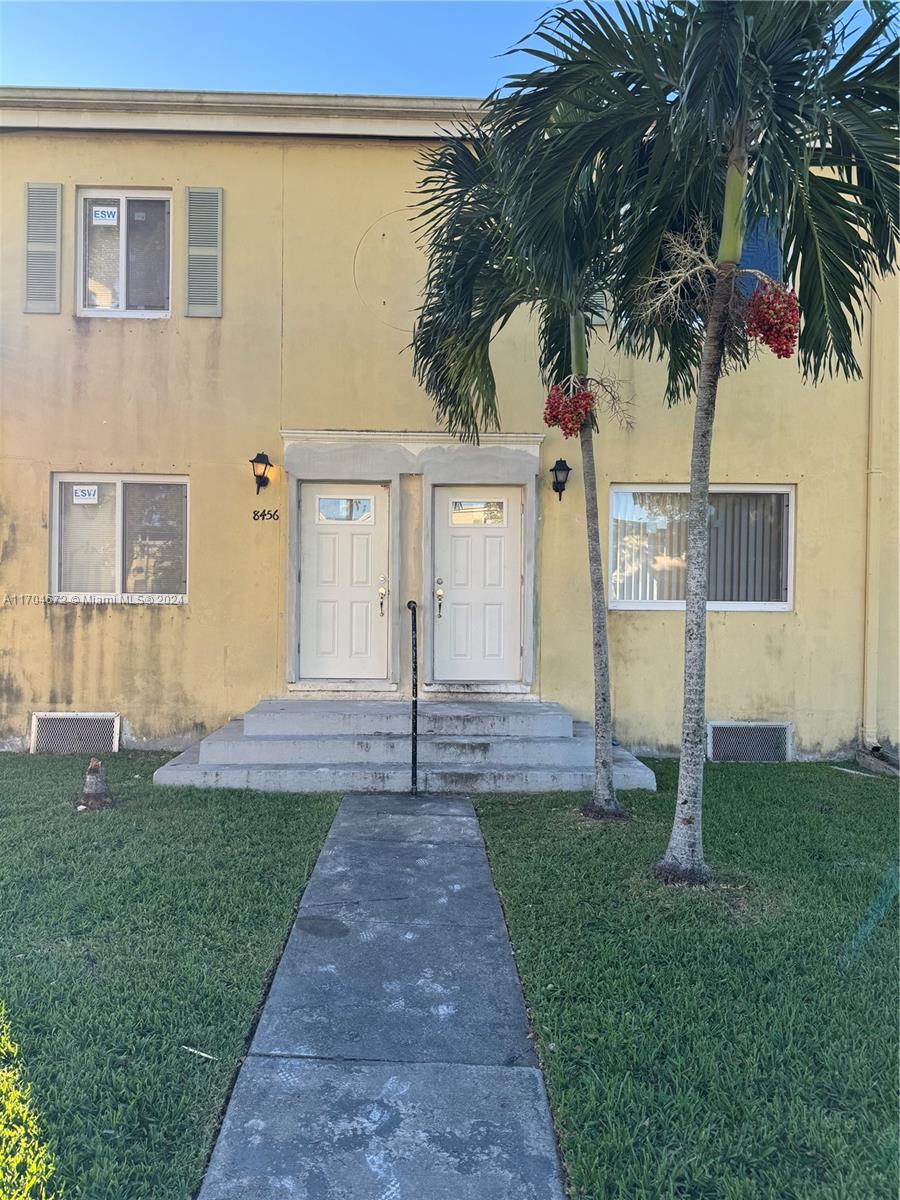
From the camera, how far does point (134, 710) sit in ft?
22.9

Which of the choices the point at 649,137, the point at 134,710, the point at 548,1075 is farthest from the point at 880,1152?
the point at 134,710

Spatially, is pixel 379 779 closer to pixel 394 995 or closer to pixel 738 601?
pixel 394 995

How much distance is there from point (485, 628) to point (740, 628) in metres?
2.52

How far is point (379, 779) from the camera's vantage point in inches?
224

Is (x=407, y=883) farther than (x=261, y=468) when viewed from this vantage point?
No

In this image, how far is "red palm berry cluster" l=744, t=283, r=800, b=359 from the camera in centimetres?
336

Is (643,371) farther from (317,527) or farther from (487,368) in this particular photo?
(317,527)

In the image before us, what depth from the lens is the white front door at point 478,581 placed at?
6992mm

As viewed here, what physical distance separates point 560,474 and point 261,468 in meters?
2.84

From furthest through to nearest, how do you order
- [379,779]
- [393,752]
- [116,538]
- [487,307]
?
[116,538]
[393,752]
[379,779]
[487,307]

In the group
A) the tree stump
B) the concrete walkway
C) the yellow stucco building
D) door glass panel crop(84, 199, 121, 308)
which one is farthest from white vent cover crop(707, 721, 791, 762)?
door glass panel crop(84, 199, 121, 308)

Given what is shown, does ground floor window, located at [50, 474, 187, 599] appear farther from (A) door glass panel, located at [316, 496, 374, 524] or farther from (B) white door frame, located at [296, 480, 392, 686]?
(A) door glass panel, located at [316, 496, 374, 524]

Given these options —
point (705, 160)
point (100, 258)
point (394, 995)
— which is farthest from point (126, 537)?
point (705, 160)

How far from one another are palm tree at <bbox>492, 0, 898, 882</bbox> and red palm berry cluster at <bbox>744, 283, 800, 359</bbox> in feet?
1.05
